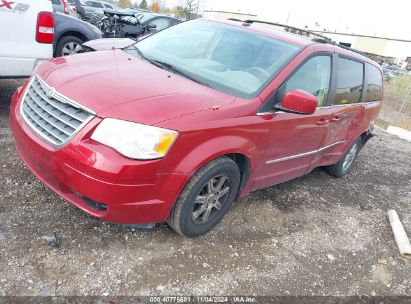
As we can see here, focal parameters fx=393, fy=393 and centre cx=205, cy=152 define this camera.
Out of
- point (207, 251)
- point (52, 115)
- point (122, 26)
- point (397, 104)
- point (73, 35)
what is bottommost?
point (397, 104)

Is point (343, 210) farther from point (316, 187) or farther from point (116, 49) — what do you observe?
point (116, 49)

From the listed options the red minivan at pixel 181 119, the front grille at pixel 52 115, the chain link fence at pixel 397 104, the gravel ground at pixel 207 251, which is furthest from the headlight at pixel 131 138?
the chain link fence at pixel 397 104

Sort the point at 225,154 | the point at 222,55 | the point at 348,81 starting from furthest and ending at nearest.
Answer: the point at 348,81 → the point at 222,55 → the point at 225,154

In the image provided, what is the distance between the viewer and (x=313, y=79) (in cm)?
391

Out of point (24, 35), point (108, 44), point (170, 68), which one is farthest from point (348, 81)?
point (24, 35)

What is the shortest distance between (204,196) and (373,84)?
10.9 ft

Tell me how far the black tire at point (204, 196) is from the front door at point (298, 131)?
1.43 feet

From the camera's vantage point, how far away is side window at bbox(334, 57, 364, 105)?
4.34m

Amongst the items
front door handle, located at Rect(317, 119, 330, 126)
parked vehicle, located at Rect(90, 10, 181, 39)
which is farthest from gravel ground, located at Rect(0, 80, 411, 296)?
parked vehicle, located at Rect(90, 10, 181, 39)

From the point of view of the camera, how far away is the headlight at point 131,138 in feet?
8.50

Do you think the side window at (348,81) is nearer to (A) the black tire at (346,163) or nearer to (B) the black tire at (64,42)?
(A) the black tire at (346,163)

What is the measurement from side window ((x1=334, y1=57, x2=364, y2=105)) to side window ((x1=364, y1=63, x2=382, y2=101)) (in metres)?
0.25

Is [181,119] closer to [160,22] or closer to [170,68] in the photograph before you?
[170,68]

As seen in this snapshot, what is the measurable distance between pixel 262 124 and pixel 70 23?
470 cm
